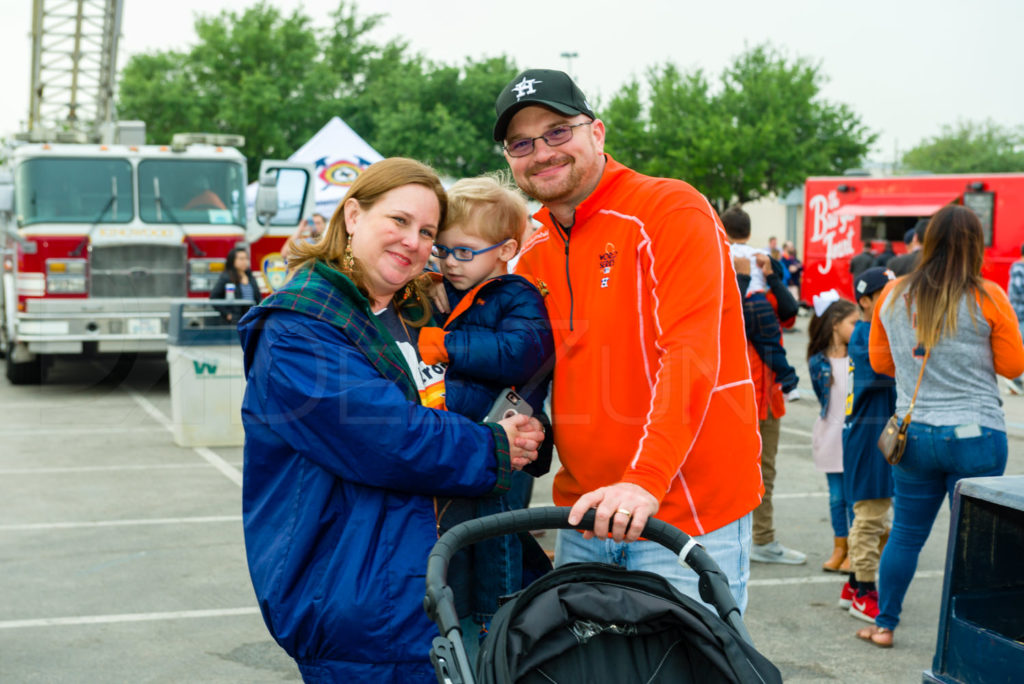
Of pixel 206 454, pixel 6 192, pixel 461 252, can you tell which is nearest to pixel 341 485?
pixel 461 252

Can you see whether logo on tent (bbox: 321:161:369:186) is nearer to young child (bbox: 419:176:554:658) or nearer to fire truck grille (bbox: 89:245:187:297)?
fire truck grille (bbox: 89:245:187:297)

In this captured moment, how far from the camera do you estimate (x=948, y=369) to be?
4.73 meters

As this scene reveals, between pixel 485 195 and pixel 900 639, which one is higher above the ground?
pixel 485 195

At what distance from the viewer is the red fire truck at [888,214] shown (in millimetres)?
20750

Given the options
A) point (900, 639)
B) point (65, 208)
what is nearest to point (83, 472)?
point (65, 208)

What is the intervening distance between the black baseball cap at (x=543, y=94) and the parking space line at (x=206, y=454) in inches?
258

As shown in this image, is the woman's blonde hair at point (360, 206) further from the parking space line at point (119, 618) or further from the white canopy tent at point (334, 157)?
the white canopy tent at point (334, 157)

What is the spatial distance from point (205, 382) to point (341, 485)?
835 centimetres

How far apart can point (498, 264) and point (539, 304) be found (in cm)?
22

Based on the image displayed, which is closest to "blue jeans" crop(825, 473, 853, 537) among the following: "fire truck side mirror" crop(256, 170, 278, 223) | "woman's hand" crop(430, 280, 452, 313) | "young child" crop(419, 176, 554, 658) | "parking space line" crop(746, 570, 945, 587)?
"parking space line" crop(746, 570, 945, 587)

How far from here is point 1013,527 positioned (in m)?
3.14

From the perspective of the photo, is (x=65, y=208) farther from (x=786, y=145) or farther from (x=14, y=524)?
(x=786, y=145)

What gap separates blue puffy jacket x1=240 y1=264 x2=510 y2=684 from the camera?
7.50 feet

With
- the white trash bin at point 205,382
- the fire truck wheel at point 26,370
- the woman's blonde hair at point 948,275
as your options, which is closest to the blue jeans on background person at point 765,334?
the woman's blonde hair at point 948,275
